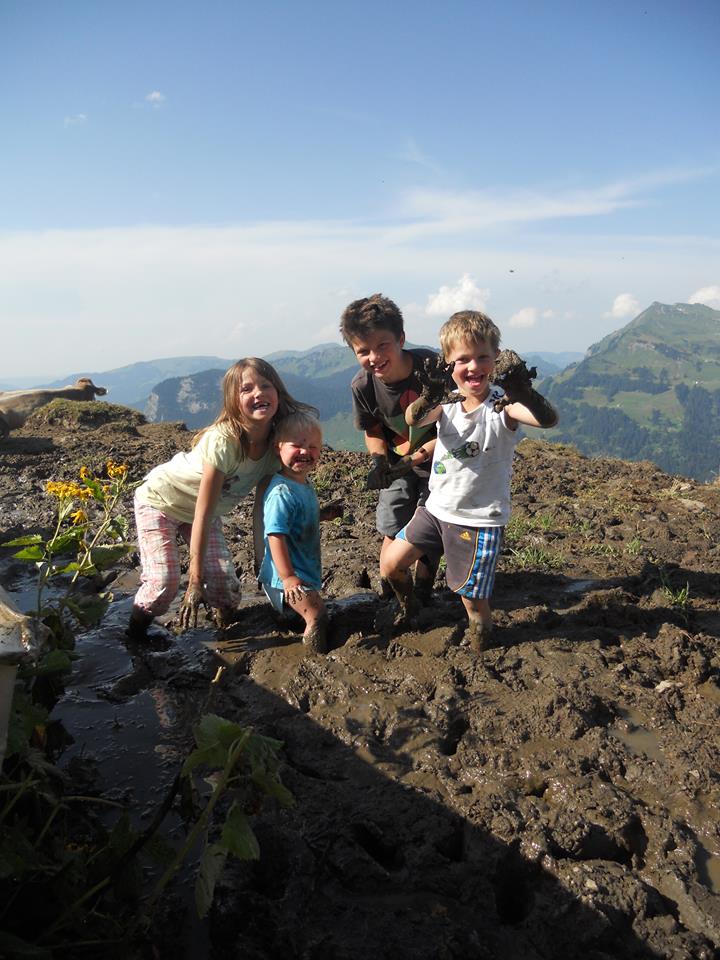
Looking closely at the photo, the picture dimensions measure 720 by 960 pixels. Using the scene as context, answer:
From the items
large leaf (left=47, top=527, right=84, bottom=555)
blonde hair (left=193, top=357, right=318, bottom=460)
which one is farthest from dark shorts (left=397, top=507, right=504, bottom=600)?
large leaf (left=47, top=527, right=84, bottom=555)

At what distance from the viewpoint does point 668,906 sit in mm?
1884

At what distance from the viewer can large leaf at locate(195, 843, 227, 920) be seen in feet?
4.25

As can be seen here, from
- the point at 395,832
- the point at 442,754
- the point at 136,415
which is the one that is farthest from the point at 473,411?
the point at 136,415

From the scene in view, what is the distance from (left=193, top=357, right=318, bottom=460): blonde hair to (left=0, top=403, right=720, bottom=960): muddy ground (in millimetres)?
1230

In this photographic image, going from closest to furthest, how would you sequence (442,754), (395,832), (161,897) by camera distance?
(161,897)
(395,832)
(442,754)

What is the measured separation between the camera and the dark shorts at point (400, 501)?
13.2ft

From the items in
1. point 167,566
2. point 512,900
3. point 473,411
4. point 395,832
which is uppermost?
point 473,411

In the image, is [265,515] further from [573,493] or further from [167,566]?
[573,493]

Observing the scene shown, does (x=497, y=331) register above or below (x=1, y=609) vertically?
above

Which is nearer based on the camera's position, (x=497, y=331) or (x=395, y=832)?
(x=395, y=832)

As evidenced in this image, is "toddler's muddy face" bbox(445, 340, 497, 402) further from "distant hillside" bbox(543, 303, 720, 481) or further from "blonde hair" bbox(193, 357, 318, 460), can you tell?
"distant hillside" bbox(543, 303, 720, 481)

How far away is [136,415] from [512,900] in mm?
12059

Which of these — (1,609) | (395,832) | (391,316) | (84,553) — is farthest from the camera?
(391,316)

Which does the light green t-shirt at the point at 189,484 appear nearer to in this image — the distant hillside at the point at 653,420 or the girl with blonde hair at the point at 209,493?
the girl with blonde hair at the point at 209,493
